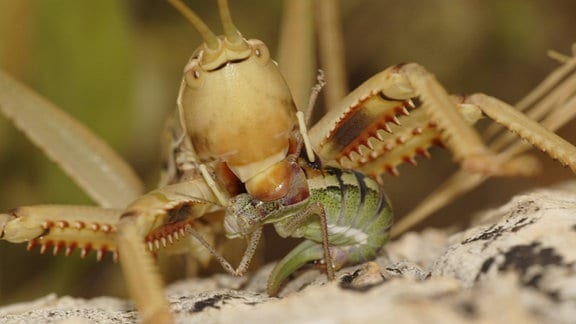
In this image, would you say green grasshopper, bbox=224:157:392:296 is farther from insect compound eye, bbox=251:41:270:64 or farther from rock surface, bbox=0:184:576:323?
insect compound eye, bbox=251:41:270:64

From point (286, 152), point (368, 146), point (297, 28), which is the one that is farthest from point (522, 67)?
point (286, 152)

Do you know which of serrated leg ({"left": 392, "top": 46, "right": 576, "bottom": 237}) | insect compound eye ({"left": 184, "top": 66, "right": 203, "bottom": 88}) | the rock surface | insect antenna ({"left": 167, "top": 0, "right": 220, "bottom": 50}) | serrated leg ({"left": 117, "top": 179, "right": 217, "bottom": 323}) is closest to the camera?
the rock surface

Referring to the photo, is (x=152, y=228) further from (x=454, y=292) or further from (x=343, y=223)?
(x=454, y=292)

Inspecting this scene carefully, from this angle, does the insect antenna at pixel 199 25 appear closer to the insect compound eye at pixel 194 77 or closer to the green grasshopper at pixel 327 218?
the insect compound eye at pixel 194 77

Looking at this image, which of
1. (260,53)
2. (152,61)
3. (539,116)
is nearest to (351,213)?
(260,53)

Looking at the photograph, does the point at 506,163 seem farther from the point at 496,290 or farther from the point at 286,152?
the point at 286,152

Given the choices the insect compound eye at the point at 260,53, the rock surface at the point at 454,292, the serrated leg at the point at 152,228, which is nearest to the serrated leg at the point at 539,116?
the rock surface at the point at 454,292

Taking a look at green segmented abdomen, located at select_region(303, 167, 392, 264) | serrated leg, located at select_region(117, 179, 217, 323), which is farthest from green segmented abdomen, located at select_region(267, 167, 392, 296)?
serrated leg, located at select_region(117, 179, 217, 323)
